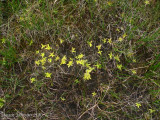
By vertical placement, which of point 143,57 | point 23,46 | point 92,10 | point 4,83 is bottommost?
point 4,83

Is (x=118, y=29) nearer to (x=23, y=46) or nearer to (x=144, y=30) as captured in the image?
(x=144, y=30)

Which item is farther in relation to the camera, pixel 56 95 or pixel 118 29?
pixel 118 29

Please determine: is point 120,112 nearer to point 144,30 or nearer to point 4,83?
point 144,30

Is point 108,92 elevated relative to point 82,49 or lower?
lower

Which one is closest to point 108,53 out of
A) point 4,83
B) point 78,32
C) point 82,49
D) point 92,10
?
point 82,49

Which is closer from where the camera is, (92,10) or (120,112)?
(120,112)

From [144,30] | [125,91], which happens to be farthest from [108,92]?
[144,30]
